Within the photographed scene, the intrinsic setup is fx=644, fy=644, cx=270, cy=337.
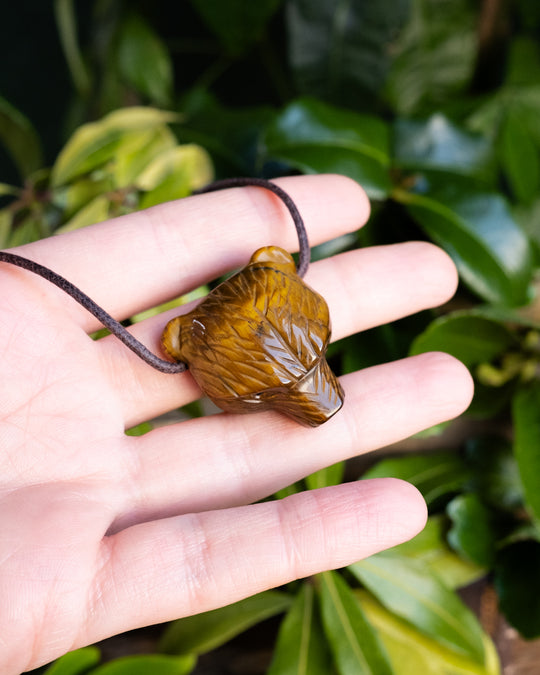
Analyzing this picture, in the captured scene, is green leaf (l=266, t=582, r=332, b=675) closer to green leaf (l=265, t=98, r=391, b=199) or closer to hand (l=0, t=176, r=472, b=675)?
hand (l=0, t=176, r=472, b=675)

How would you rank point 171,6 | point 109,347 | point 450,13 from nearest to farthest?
point 109,347, point 450,13, point 171,6

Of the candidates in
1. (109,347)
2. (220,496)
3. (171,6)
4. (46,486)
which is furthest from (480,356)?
(171,6)

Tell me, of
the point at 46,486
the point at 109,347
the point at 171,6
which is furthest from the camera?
the point at 171,6

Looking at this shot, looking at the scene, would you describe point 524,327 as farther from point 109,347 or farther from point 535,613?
point 109,347

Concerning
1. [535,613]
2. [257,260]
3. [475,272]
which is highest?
[257,260]

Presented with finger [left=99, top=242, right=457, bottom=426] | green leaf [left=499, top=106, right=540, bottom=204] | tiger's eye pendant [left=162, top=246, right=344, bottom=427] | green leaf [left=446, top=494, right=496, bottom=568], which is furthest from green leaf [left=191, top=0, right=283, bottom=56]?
green leaf [left=446, top=494, right=496, bottom=568]

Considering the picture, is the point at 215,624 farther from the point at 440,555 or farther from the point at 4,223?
the point at 4,223

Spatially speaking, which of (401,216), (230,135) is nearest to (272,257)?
(401,216)
